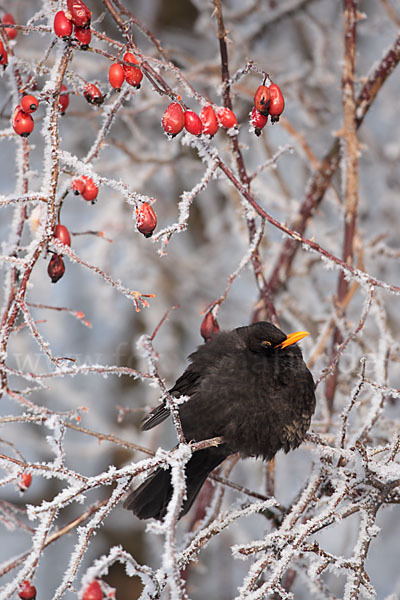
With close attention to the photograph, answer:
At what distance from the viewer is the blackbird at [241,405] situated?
8.18 feet

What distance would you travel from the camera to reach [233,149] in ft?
8.01

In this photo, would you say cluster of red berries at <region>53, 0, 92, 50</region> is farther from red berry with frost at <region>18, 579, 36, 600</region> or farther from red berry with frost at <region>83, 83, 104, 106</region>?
red berry with frost at <region>18, 579, 36, 600</region>

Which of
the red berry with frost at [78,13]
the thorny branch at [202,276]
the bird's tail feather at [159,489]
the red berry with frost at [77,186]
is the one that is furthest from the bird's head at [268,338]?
the red berry with frost at [78,13]

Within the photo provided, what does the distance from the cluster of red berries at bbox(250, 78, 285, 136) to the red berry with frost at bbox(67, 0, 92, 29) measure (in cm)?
54

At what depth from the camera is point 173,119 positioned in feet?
6.21

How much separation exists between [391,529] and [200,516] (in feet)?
9.67

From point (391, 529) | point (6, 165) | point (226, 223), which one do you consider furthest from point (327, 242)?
point (6, 165)

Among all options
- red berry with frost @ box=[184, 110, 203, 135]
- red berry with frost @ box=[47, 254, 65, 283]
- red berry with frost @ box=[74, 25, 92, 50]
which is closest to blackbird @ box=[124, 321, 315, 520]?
red berry with frost @ box=[47, 254, 65, 283]

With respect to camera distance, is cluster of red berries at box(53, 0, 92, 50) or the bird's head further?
the bird's head

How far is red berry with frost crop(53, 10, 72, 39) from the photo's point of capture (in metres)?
1.77

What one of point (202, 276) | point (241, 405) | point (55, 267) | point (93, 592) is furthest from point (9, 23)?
point (202, 276)

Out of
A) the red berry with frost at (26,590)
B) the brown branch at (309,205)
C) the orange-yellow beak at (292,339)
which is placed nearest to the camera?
the red berry with frost at (26,590)

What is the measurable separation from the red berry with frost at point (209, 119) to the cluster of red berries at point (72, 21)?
15.6 inches

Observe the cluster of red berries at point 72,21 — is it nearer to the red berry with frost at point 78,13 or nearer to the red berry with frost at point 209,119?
the red berry with frost at point 78,13
